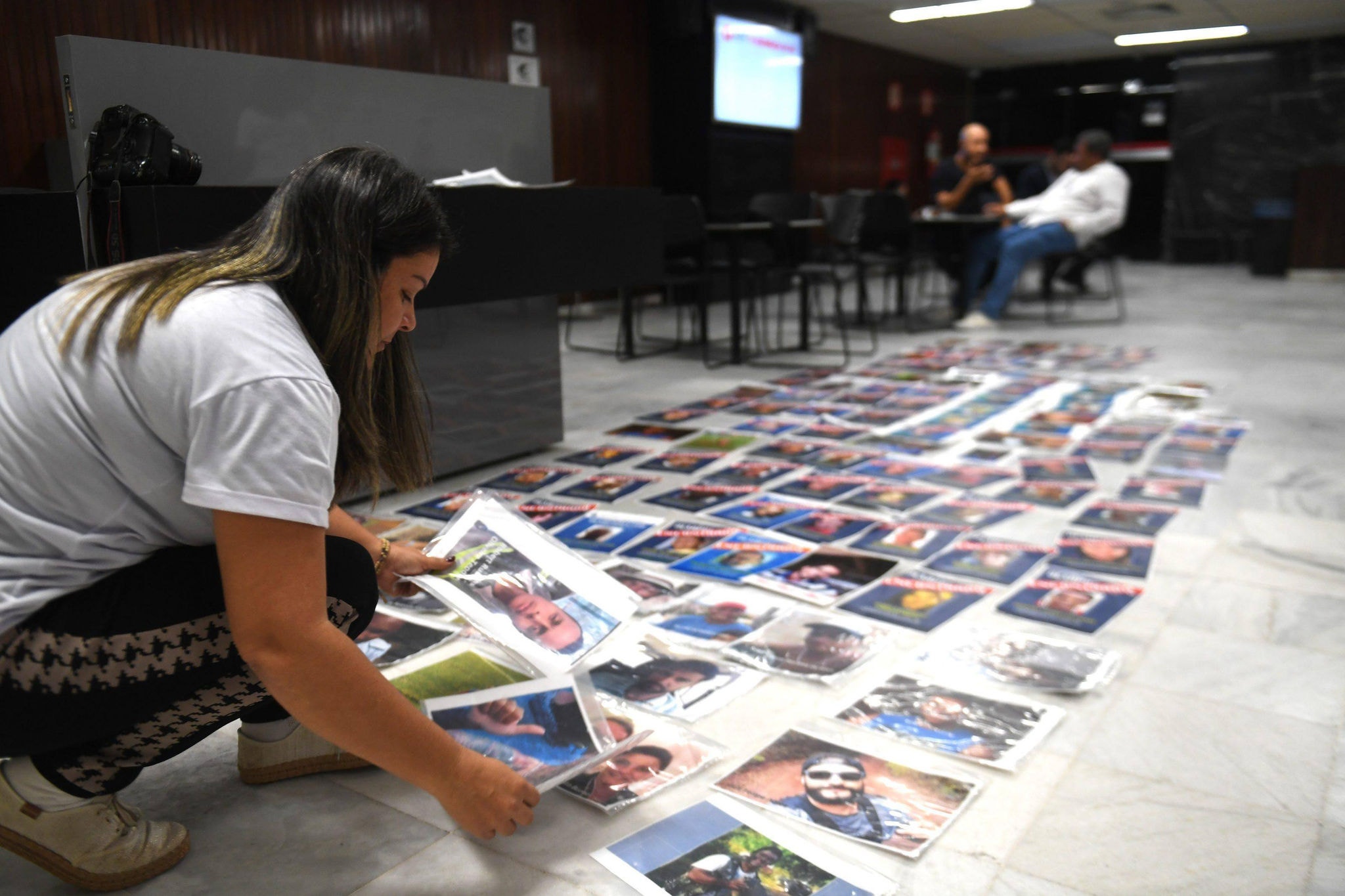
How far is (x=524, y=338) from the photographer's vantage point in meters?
3.12

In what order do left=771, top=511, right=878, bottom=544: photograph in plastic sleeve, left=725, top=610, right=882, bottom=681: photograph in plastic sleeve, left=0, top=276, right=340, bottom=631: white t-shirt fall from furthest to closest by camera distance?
1. left=771, top=511, right=878, bottom=544: photograph in plastic sleeve
2. left=725, top=610, right=882, bottom=681: photograph in plastic sleeve
3. left=0, top=276, right=340, bottom=631: white t-shirt

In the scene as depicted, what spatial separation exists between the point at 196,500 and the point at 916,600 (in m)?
1.48

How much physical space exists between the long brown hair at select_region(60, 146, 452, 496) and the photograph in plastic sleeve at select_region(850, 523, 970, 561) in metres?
1.52

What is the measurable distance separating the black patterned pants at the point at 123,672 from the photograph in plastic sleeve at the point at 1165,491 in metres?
2.22

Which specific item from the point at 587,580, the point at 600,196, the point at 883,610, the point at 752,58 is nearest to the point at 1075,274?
the point at 752,58

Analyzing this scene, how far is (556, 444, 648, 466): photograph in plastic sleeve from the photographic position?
3105 mm

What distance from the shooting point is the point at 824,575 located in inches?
84.9

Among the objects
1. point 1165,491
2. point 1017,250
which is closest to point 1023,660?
point 1165,491

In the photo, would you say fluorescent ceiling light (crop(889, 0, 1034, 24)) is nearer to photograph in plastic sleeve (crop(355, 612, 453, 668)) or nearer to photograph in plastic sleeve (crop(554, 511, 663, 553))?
photograph in plastic sleeve (crop(554, 511, 663, 553))

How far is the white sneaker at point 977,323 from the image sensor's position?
6254 mm

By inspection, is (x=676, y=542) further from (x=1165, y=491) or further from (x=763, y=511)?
(x=1165, y=491)

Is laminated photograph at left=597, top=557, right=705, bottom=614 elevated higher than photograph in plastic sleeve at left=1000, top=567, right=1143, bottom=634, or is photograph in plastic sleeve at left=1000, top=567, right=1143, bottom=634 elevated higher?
laminated photograph at left=597, top=557, right=705, bottom=614

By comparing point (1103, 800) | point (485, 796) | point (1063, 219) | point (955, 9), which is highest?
point (955, 9)

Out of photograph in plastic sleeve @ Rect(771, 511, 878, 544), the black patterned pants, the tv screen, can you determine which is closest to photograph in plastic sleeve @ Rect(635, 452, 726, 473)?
photograph in plastic sleeve @ Rect(771, 511, 878, 544)
